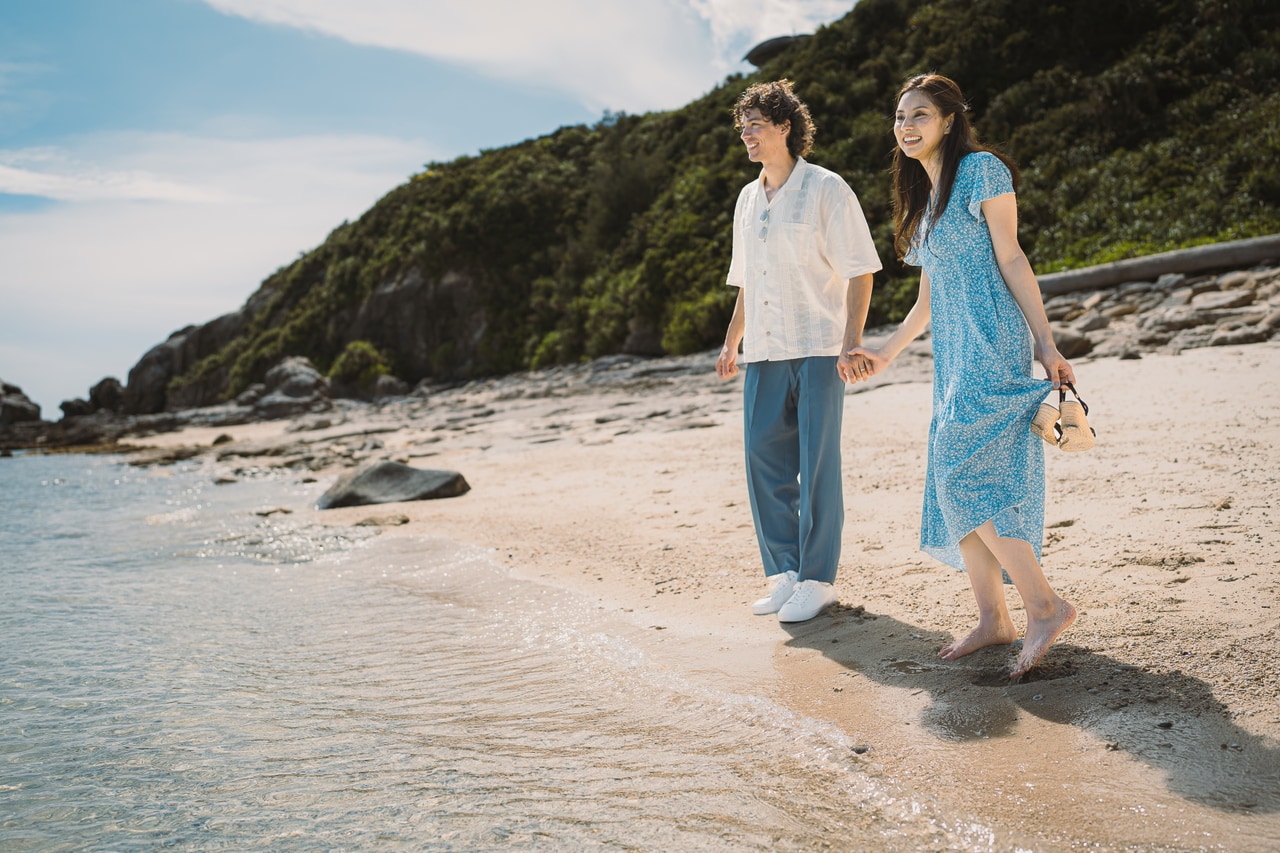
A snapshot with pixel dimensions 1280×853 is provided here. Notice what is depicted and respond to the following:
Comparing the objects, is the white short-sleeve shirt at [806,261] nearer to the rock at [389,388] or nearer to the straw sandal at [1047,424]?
the straw sandal at [1047,424]

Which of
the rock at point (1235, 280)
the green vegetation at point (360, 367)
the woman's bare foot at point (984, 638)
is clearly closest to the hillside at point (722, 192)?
the green vegetation at point (360, 367)

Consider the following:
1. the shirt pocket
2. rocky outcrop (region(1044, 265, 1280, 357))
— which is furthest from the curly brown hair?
rocky outcrop (region(1044, 265, 1280, 357))

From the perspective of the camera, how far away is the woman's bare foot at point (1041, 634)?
118 inches

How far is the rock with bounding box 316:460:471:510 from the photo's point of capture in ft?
28.4

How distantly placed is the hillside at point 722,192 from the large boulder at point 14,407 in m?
6.11

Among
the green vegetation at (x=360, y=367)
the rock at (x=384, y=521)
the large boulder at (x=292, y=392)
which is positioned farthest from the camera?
the green vegetation at (x=360, y=367)

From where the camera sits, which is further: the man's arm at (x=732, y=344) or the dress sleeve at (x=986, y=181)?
the man's arm at (x=732, y=344)

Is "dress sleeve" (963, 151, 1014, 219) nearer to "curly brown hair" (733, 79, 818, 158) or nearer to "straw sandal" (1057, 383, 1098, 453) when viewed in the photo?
"straw sandal" (1057, 383, 1098, 453)

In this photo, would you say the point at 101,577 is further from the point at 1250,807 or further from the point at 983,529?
the point at 1250,807

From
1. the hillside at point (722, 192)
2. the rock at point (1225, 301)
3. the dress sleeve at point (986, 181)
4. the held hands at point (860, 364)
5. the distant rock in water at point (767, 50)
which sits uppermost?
the distant rock in water at point (767, 50)

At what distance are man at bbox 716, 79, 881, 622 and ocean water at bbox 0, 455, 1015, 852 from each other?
880mm

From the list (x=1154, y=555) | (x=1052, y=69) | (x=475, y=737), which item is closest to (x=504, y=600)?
(x=475, y=737)

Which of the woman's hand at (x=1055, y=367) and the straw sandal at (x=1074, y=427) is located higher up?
the woman's hand at (x=1055, y=367)

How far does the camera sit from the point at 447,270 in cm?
3516
